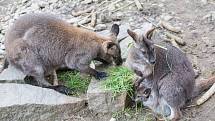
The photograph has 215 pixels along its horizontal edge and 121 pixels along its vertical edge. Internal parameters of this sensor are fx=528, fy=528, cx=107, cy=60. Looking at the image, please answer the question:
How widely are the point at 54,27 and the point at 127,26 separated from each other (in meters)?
1.43

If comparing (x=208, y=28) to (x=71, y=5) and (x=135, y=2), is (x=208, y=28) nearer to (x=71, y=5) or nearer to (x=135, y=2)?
(x=135, y=2)

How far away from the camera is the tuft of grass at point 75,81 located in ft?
22.8

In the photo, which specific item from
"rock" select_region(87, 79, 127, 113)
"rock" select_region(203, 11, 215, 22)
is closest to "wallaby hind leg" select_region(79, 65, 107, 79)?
"rock" select_region(87, 79, 127, 113)

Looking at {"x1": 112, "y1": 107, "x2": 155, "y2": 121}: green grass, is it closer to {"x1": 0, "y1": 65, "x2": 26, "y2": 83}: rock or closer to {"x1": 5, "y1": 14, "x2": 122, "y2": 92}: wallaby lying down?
{"x1": 5, "y1": 14, "x2": 122, "y2": 92}: wallaby lying down

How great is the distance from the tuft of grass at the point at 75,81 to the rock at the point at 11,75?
55 centimetres

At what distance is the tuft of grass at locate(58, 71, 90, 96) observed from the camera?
6946 mm

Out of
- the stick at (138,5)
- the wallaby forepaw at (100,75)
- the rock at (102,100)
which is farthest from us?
the stick at (138,5)

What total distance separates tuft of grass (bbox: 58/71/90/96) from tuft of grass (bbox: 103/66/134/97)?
0.41m

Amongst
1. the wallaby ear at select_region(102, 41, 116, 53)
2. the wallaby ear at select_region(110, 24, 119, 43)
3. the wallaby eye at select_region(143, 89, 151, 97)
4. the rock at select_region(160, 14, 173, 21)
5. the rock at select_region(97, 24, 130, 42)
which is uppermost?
the wallaby ear at select_region(110, 24, 119, 43)

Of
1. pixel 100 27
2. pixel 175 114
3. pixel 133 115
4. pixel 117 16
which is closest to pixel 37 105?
pixel 133 115

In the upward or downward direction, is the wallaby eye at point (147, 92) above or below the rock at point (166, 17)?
below

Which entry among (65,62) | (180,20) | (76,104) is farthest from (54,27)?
(180,20)

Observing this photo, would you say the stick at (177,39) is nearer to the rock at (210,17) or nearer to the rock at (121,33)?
the rock at (121,33)

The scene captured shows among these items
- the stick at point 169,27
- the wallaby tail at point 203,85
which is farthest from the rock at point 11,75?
the stick at point 169,27
